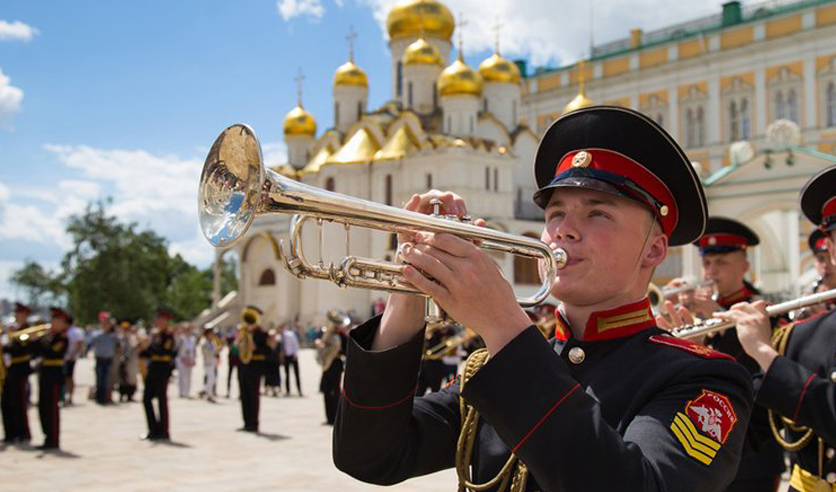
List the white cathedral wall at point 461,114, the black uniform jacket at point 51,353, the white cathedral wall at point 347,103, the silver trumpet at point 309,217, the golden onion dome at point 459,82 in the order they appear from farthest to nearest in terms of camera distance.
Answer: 1. the white cathedral wall at point 347,103
2. the white cathedral wall at point 461,114
3. the golden onion dome at point 459,82
4. the black uniform jacket at point 51,353
5. the silver trumpet at point 309,217

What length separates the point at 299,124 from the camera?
2096 inches

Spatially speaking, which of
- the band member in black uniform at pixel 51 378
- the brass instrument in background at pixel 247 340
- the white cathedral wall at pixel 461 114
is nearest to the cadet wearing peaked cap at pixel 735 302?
the band member in black uniform at pixel 51 378

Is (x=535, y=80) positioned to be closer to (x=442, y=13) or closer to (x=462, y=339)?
(x=442, y=13)

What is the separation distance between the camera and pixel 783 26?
45812 mm

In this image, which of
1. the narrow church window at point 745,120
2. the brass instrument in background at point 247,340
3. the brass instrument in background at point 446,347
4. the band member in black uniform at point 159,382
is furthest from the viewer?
the narrow church window at point 745,120

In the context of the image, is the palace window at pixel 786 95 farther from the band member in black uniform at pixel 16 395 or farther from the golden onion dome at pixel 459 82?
the band member in black uniform at pixel 16 395

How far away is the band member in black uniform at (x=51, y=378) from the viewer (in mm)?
11070

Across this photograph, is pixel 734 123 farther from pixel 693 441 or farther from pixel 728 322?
pixel 693 441

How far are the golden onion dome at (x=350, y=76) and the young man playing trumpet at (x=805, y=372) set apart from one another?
1913 inches

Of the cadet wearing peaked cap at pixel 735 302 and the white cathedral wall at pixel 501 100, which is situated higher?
the white cathedral wall at pixel 501 100

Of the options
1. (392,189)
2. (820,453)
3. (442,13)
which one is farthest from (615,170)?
(442,13)

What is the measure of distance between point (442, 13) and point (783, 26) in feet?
64.1

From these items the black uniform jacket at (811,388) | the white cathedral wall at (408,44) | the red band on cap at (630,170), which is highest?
the white cathedral wall at (408,44)

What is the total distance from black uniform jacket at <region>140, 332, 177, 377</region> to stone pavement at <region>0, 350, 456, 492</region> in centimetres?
103
